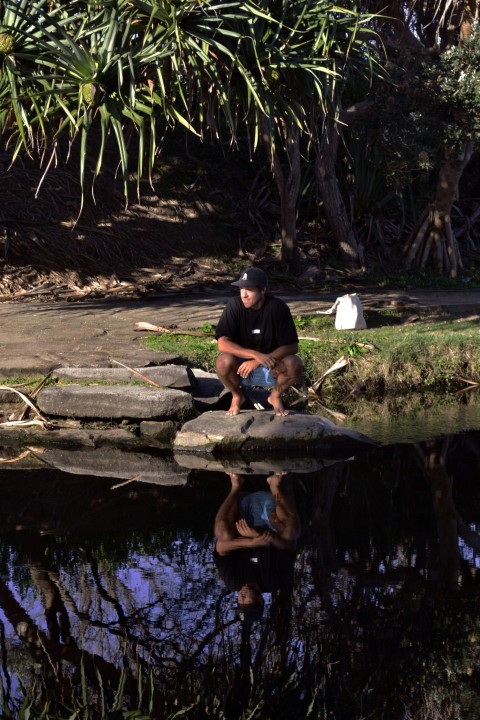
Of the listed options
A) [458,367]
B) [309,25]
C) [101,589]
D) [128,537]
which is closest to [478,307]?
[458,367]

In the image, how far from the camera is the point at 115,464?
8.84 metres

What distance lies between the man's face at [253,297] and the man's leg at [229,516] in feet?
5.09

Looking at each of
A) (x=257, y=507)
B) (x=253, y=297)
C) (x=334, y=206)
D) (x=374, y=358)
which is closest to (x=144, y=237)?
(x=334, y=206)

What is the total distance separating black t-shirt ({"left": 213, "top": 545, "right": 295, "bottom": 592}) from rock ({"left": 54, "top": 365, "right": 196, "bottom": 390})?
397 cm

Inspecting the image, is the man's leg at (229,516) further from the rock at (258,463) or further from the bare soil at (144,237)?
the bare soil at (144,237)

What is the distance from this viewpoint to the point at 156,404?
9.62m

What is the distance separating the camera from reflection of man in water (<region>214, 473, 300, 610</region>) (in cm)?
573

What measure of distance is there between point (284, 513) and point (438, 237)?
12.1 metres

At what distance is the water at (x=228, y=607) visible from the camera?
14.6 ft

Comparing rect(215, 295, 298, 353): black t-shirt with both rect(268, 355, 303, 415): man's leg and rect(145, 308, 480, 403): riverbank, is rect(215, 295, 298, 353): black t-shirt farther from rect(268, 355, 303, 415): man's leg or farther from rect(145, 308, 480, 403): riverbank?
rect(145, 308, 480, 403): riverbank

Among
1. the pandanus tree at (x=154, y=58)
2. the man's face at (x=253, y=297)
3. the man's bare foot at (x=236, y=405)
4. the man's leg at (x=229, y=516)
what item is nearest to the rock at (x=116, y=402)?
the man's bare foot at (x=236, y=405)

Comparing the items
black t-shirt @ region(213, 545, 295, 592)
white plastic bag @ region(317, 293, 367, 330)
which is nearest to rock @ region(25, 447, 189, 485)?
black t-shirt @ region(213, 545, 295, 592)

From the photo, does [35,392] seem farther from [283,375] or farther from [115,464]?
[283,375]

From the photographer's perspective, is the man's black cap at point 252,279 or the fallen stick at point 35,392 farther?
the fallen stick at point 35,392
